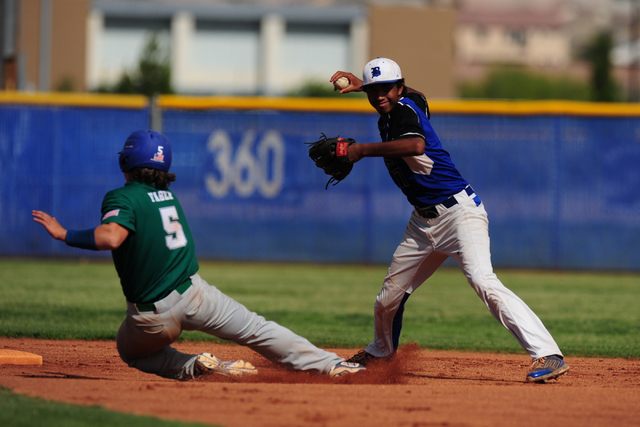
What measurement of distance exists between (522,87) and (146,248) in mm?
59629

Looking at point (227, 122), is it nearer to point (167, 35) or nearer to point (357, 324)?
point (357, 324)

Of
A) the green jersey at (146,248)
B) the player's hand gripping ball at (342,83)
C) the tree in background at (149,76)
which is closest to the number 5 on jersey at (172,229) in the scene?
the green jersey at (146,248)

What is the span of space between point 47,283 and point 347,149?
22.5 feet

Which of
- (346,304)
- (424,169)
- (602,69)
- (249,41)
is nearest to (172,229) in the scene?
(424,169)

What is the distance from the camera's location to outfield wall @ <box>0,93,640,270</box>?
1358 cm

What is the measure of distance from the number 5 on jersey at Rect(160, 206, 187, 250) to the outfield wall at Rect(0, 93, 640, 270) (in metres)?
9.34

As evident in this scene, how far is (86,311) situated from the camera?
27.3ft

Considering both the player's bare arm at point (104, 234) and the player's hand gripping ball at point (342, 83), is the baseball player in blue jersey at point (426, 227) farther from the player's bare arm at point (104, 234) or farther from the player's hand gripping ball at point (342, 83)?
the player's bare arm at point (104, 234)

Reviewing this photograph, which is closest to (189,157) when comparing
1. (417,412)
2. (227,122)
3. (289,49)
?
(227,122)

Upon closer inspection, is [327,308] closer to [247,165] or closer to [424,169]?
[424,169]

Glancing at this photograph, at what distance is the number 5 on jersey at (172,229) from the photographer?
4445mm

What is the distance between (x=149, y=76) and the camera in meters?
28.9

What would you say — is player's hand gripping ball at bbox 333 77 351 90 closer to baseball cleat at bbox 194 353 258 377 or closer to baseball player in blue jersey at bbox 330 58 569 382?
baseball player in blue jersey at bbox 330 58 569 382

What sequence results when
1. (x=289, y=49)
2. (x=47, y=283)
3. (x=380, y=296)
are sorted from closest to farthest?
1. (x=380, y=296)
2. (x=47, y=283)
3. (x=289, y=49)
